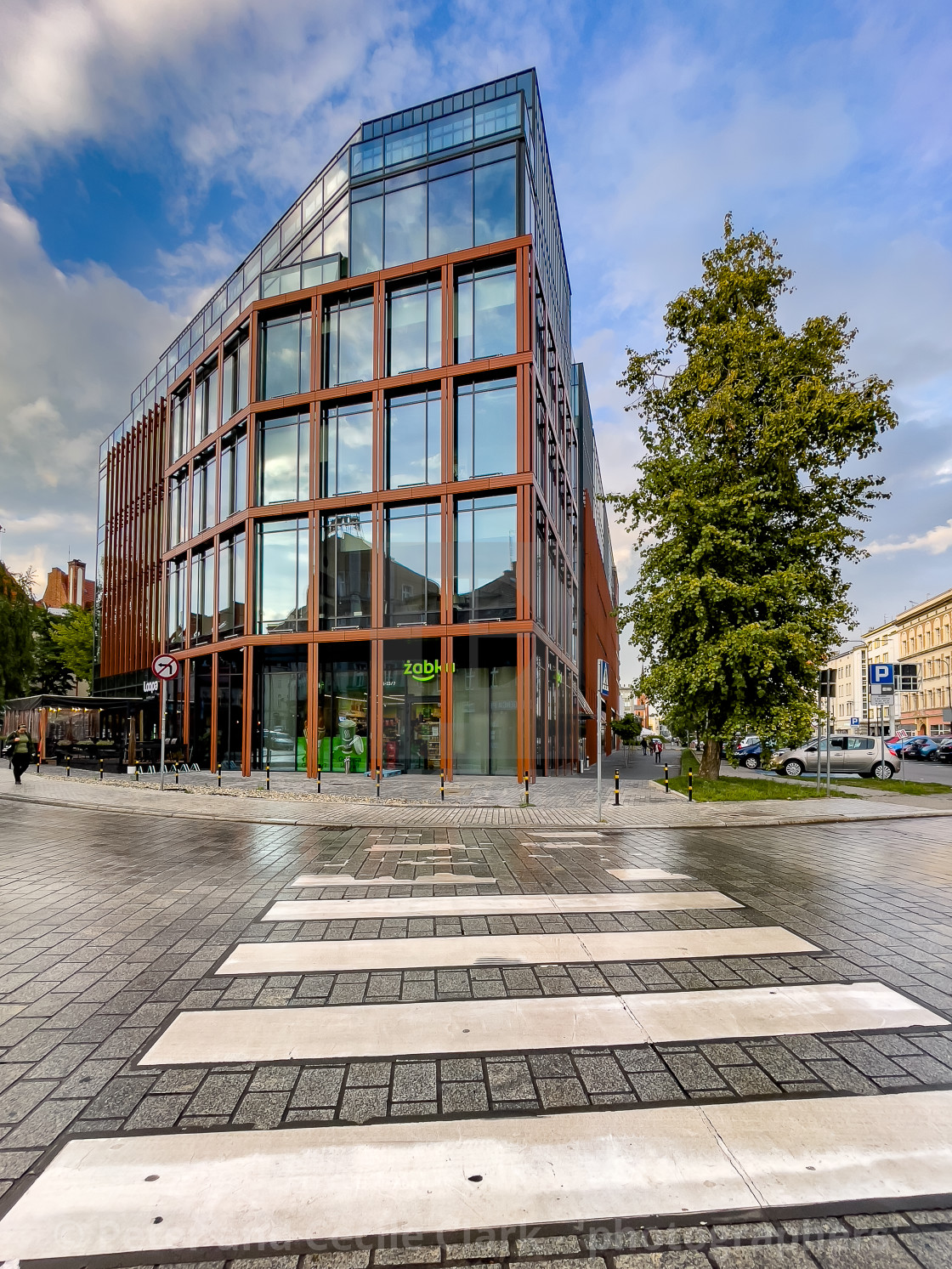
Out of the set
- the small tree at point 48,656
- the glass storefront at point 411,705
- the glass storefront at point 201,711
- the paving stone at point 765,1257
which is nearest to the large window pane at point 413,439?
the glass storefront at point 411,705

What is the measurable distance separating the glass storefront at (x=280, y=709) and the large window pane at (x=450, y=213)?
1553 centimetres

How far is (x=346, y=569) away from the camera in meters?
25.4

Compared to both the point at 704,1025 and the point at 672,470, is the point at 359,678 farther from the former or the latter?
the point at 704,1025

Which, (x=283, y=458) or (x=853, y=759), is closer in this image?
(x=283, y=458)

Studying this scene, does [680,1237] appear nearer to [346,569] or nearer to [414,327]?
[346,569]

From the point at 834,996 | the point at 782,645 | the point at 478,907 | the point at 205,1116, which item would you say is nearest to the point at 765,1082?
the point at 834,996

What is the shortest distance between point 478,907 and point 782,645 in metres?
13.5

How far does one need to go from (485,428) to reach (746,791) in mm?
14381

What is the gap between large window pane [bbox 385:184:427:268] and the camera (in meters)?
25.2

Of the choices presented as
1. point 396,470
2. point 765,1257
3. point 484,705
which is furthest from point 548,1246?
point 396,470

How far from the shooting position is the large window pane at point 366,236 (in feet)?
85.2

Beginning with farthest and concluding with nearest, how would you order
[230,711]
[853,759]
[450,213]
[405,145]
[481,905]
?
[230,711]
[853,759]
[405,145]
[450,213]
[481,905]

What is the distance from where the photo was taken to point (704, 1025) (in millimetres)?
3832

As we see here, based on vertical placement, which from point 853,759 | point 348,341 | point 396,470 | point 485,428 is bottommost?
point 853,759
